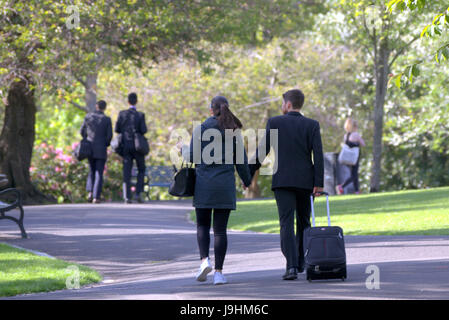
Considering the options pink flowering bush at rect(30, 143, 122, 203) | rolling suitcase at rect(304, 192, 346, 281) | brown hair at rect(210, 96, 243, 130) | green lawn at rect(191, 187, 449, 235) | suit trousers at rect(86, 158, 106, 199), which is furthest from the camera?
pink flowering bush at rect(30, 143, 122, 203)

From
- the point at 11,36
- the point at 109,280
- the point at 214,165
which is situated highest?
Answer: the point at 11,36

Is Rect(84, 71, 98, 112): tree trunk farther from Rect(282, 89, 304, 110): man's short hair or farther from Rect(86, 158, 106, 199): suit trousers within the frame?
Rect(282, 89, 304, 110): man's short hair

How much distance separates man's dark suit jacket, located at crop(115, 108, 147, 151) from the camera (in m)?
21.8

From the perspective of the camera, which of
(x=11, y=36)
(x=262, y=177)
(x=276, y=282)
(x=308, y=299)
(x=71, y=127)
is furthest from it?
(x=71, y=127)

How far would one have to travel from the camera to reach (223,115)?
9.84 m

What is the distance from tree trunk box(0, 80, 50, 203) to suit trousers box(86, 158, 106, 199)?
7.13ft

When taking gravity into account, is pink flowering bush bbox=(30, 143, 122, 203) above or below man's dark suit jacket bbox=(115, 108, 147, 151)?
below

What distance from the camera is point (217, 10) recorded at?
78.9 ft

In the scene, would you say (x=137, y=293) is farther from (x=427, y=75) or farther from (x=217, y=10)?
(x=427, y=75)

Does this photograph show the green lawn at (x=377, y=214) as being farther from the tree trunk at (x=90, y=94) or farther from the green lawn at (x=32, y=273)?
the tree trunk at (x=90, y=94)

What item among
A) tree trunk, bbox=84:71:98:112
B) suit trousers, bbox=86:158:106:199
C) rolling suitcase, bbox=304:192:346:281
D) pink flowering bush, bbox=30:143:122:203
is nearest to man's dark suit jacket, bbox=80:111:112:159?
suit trousers, bbox=86:158:106:199

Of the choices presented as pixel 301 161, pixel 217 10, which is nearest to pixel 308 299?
pixel 301 161

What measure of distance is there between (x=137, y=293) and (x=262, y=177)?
33.6 metres

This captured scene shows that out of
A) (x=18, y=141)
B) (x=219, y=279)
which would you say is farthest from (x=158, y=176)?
(x=219, y=279)
